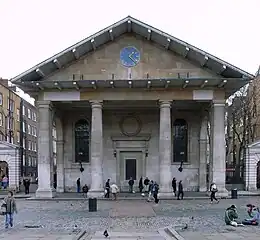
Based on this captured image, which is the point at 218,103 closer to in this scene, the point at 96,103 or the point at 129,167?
the point at 96,103

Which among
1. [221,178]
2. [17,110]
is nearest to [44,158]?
[221,178]

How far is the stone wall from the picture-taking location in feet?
129

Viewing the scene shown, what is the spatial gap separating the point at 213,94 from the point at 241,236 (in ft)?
61.6

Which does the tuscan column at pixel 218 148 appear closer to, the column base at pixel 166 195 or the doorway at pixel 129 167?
the column base at pixel 166 195

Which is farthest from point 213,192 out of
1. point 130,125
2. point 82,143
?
point 82,143

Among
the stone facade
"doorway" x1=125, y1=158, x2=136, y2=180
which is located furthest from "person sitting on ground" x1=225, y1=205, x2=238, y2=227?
the stone facade

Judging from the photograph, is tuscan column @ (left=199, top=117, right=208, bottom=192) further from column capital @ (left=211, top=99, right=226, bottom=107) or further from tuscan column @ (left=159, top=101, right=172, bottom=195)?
tuscan column @ (left=159, top=101, right=172, bottom=195)

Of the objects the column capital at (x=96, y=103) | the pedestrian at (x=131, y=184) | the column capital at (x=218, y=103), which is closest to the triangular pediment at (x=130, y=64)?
the column capital at (x=96, y=103)

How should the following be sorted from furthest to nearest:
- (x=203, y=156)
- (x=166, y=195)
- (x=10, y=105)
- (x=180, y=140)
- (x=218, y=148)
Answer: (x=10, y=105) → (x=180, y=140) → (x=203, y=156) → (x=218, y=148) → (x=166, y=195)

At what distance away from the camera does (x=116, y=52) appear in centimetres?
3378

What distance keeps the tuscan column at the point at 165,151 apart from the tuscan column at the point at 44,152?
776 centimetres

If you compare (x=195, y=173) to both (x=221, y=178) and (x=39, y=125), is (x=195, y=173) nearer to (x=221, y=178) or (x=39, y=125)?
(x=221, y=178)

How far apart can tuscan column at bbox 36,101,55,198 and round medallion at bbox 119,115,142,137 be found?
25.9 ft

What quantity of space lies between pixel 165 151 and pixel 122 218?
11861 mm
